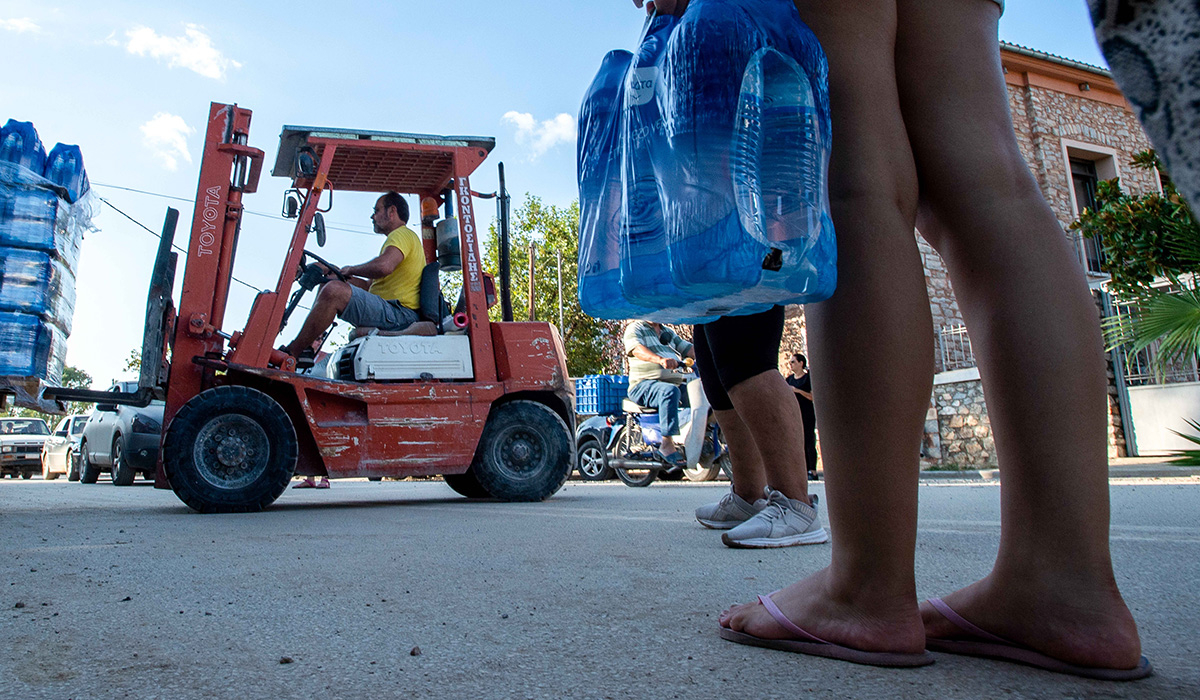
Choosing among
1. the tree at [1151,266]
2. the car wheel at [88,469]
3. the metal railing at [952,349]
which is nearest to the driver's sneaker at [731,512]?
the tree at [1151,266]

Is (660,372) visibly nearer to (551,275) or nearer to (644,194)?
(644,194)

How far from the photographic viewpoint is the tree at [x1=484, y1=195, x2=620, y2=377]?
2614 centimetres

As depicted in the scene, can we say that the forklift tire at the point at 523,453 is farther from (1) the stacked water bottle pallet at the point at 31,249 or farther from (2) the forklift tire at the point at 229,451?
(1) the stacked water bottle pallet at the point at 31,249

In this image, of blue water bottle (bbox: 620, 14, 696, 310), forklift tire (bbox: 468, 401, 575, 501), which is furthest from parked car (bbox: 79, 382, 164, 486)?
blue water bottle (bbox: 620, 14, 696, 310)

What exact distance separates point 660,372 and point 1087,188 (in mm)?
12885

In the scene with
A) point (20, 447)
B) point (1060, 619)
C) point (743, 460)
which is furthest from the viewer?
point (20, 447)

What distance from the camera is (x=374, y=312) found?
573 centimetres

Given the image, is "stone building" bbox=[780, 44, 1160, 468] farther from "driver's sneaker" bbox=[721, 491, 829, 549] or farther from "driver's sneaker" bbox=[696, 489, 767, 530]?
"driver's sneaker" bbox=[721, 491, 829, 549]

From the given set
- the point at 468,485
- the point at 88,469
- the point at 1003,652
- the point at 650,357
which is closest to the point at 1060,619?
the point at 1003,652

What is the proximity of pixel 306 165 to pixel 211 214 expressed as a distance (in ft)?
2.52

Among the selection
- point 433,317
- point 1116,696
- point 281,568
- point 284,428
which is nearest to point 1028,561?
point 1116,696

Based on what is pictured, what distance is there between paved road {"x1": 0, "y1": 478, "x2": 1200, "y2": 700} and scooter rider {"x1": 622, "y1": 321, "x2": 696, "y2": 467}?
5.91 metres

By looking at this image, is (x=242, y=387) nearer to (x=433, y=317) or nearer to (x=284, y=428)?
(x=284, y=428)

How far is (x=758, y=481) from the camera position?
127 inches
